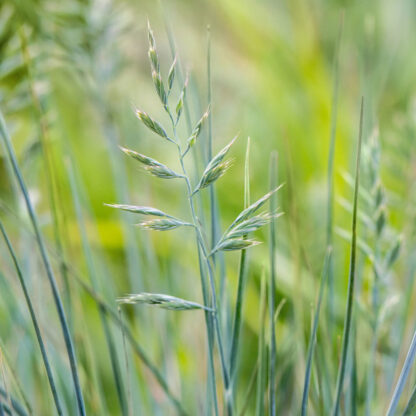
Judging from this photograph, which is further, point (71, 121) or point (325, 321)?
point (71, 121)

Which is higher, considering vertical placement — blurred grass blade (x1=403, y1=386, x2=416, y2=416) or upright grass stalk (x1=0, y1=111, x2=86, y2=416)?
upright grass stalk (x1=0, y1=111, x2=86, y2=416)

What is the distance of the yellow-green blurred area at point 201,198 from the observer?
0.61ft

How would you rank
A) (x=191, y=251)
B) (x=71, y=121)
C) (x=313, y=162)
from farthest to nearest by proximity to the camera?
(x=71, y=121), (x=313, y=162), (x=191, y=251)

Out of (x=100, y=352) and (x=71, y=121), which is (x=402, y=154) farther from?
(x=71, y=121)

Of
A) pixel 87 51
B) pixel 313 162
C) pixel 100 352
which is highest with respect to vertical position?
pixel 87 51

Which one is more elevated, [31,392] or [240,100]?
[240,100]

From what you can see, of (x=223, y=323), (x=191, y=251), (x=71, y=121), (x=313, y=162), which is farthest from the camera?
(x=71, y=121)

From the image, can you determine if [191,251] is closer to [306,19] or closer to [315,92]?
[315,92]

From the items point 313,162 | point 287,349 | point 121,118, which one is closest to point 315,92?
point 313,162

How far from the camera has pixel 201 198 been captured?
17 cm

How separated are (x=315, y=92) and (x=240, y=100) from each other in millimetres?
82

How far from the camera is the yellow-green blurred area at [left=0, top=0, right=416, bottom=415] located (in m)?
0.19

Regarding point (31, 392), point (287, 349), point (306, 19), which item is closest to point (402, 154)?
point (287, 349)

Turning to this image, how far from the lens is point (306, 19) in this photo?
0.63 m
